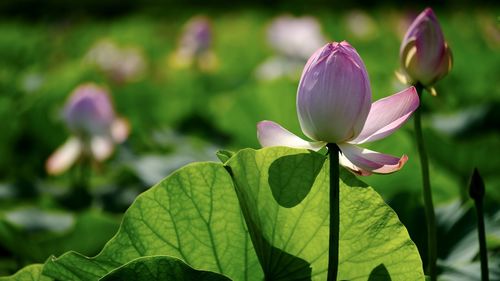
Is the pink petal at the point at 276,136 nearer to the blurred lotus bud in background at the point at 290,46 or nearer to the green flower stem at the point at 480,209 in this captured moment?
the green flower stem at the point at 480,209

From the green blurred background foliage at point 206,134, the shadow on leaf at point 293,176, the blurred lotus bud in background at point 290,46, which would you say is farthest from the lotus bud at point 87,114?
the blurred lotus bud in background at point 290,46

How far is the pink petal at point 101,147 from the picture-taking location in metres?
1.93

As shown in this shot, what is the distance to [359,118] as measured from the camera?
2.57ft

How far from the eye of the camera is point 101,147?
6.32 ft

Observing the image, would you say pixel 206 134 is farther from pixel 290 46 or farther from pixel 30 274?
pixel 30 274

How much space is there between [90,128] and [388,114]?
4.01 feet

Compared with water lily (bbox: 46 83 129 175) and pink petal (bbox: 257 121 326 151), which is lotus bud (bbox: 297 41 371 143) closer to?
pink petal (bbox: 257 121 326 151)

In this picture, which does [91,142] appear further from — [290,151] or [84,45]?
[84,45]

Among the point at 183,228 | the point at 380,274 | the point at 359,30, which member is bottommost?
the point at 380,274

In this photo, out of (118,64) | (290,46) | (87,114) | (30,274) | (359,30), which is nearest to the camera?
(30,274)

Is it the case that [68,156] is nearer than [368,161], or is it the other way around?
[368,161]

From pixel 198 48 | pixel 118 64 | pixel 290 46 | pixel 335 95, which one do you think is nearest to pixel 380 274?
pixel 335 95

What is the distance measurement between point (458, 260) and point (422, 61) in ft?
1.03

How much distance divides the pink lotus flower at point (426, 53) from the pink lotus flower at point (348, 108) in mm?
165
